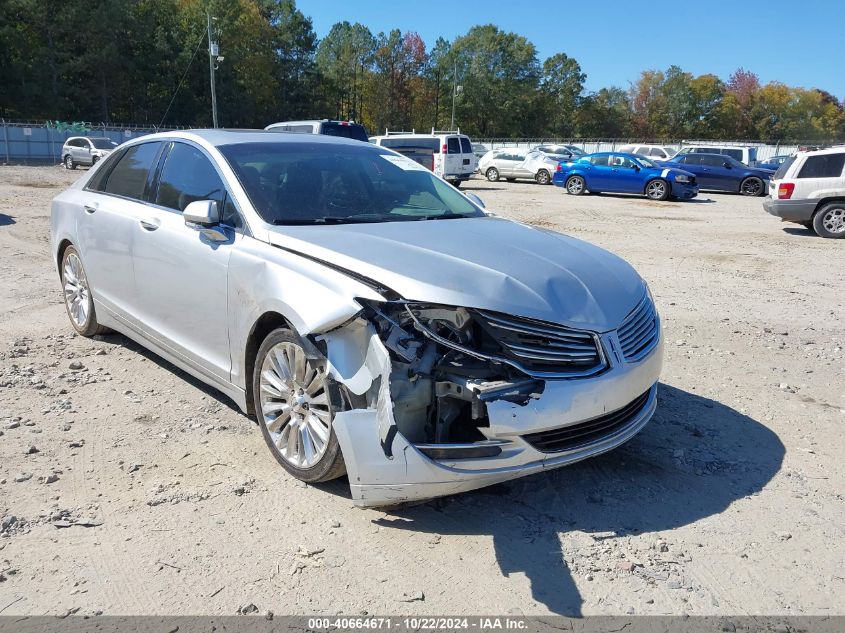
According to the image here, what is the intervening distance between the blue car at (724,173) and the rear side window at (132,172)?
23.1 m

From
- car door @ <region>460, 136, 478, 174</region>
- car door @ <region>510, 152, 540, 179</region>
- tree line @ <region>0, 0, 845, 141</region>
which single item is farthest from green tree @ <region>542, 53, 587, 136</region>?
car door @ <region>460, 136, 478, 174</region>

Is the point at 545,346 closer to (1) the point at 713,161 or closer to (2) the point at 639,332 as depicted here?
(2) the point at 639,332

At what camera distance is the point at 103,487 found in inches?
132

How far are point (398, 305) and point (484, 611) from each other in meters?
1.28

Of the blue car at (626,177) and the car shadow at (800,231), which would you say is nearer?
the car shadow at (800,231)

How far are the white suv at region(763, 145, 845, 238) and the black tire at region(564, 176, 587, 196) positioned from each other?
10.0 metres

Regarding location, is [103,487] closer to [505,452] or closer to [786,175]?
[505,452]

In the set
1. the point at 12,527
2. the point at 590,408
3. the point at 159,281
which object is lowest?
the point at 12,527

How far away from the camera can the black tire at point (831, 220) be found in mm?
13570

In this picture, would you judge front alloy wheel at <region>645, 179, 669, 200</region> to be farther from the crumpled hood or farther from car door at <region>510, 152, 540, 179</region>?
the crumpled hood

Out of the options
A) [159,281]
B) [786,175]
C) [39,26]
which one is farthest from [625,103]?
[159,281]

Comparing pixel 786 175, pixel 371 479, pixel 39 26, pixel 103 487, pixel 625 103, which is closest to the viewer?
pixel 371 479

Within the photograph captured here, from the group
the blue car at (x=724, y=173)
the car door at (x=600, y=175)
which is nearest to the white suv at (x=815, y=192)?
the car door at (x=600, y=175)

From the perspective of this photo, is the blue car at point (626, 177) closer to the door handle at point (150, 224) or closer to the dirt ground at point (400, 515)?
the dirt ground at point (400, 515)
